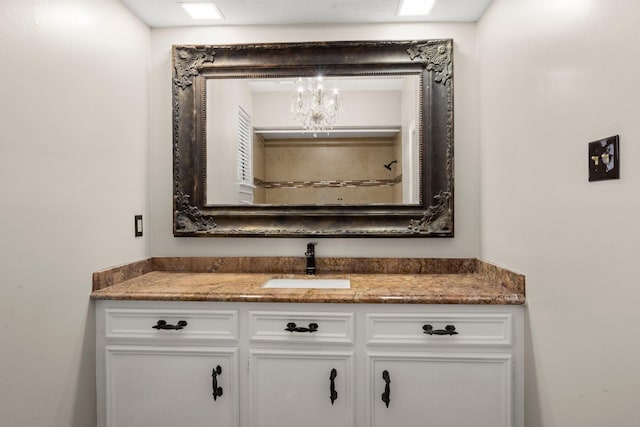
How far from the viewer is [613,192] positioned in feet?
3.54

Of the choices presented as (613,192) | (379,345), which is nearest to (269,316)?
(379,345)

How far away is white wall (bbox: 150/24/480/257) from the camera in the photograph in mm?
2158

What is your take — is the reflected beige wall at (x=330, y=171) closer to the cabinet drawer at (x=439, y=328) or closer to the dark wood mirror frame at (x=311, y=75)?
the dark wood mirror frame at (x=311, y=75)

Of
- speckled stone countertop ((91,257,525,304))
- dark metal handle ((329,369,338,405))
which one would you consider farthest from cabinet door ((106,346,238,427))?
dark metal handle ((329,369,338,405))

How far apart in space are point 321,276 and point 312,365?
56cm

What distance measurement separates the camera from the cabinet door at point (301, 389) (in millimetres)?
1655

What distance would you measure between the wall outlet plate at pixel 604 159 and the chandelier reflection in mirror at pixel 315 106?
4.36ft

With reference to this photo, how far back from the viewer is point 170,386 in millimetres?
1707

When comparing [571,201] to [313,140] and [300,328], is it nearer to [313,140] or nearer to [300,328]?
[300,328]

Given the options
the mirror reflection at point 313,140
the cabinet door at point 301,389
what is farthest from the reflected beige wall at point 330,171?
the cabinet door at point 301,389

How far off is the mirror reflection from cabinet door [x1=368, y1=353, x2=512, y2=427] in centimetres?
89

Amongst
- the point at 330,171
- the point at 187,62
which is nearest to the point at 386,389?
the point at 330,171

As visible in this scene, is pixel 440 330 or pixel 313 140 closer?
pixel 440 330

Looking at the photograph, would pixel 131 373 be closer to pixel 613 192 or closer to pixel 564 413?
pixel 564 413
